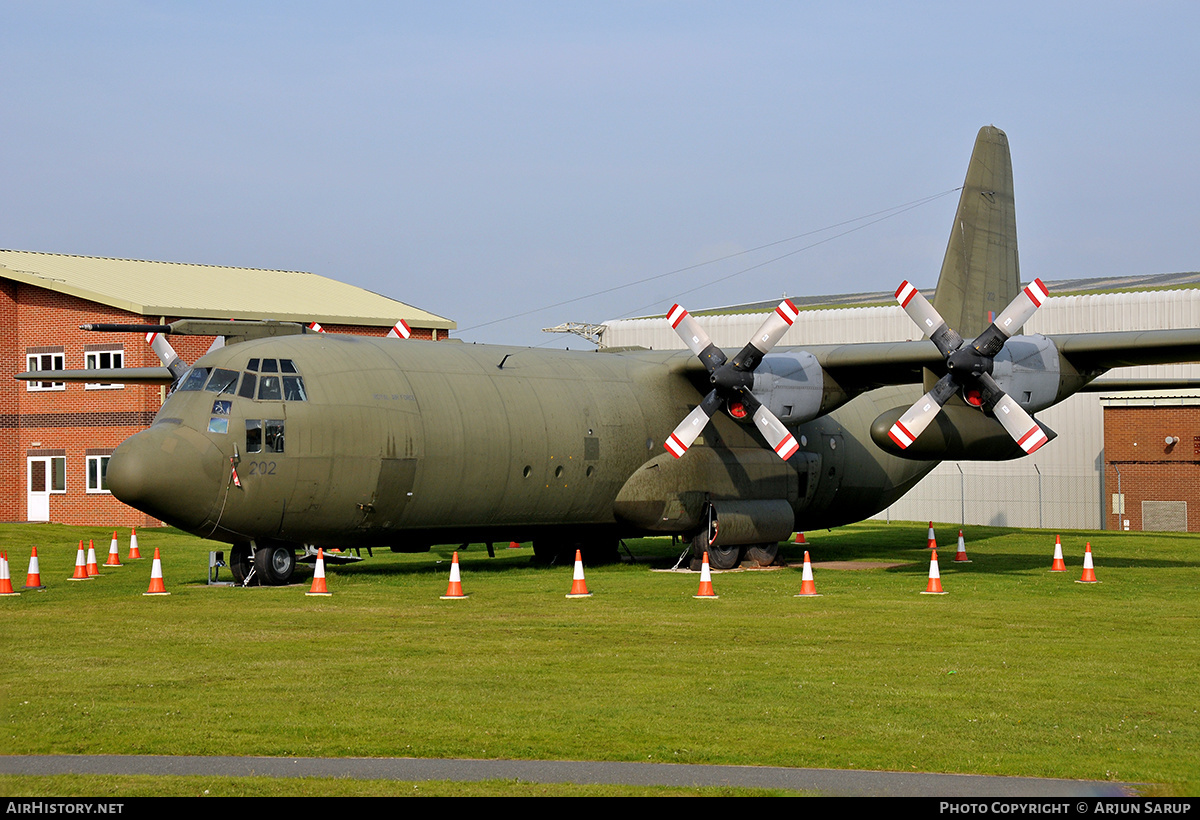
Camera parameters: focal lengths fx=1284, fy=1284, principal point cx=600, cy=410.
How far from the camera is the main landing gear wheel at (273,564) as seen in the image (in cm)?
2161

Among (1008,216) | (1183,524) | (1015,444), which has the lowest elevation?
(1183,524)

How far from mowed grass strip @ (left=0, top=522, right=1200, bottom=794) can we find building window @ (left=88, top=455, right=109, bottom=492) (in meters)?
21.2

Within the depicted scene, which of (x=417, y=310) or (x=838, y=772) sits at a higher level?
(x=417, y=310)

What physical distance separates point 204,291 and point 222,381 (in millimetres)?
29385

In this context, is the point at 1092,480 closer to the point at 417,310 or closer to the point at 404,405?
the point at 417,310

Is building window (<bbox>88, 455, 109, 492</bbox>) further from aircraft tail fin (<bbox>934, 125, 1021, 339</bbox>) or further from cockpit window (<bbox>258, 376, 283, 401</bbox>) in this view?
aircraft tail fin (<bbox>934, 125, 1021, 339</bbox>)

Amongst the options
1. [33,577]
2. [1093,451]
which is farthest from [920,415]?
[1093,451]

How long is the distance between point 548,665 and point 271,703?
3.25 m

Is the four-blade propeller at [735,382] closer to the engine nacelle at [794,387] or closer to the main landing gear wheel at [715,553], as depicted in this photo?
the engine nacelle at [794,387]

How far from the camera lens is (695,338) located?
25578 millimetres

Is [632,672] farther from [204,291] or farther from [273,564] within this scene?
[204,291]
